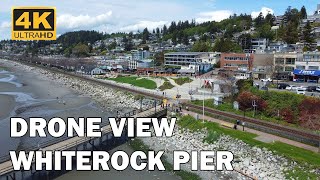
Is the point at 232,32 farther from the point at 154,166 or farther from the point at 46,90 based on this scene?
the point at 154,166

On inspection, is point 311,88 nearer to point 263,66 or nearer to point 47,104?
point 263,66

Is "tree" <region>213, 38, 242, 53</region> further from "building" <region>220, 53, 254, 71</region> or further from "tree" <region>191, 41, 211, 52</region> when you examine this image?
"building" <region>220, 53, 254, 71</region>

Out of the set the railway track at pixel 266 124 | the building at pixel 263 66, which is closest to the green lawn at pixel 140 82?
the building at pixel 263 66

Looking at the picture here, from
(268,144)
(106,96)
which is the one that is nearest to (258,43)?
(106,96)

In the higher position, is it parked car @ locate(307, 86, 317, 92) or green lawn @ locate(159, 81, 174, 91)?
parked car @ locate(307, 86, 317, 92)

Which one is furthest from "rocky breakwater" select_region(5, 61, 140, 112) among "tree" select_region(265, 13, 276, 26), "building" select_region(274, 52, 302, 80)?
"tree" select_region(265, 13, 276, 26)
